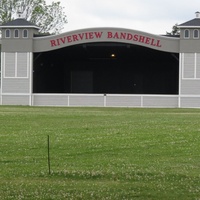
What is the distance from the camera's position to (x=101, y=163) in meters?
15.2

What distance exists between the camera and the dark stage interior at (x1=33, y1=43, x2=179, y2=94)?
59875 millimetres

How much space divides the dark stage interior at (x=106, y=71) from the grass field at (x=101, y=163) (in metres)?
34.8

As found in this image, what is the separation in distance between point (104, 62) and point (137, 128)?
1551 inches

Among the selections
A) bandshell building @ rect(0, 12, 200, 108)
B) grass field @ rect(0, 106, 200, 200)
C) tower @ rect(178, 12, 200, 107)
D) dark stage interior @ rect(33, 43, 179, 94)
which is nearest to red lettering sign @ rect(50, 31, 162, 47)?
bandshell building @ rect(0, 12, 200, 108)

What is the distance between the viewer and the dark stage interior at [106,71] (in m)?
59.9

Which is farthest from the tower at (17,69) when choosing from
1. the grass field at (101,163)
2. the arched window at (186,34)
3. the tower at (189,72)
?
the grass field at (101,163)

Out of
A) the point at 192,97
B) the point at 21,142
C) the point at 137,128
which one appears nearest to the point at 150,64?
the point at 192,97

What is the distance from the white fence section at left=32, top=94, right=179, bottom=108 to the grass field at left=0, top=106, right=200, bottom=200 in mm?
28312

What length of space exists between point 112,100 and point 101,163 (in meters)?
38.9

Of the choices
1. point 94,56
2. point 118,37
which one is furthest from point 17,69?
point 94,56

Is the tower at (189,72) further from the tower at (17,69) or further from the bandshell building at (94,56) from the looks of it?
the tower at (17,69)

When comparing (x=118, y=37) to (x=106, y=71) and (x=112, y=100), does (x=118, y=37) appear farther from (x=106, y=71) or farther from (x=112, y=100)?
(x=106, y=71)

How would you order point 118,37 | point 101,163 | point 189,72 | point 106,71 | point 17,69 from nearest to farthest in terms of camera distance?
point 101,163
point 189,72
point 118,37
point 17,69
point 106,71

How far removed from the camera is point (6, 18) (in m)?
79.8
